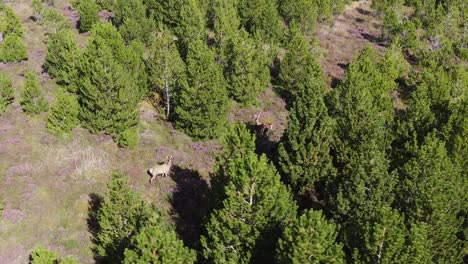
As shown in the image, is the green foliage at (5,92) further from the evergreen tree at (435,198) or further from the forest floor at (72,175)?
the evergreen tree at (435,198)

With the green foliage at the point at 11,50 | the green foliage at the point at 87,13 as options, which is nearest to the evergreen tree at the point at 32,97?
the green foliage at the point at 11,50

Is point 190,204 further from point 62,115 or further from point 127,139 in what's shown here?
point 62,115

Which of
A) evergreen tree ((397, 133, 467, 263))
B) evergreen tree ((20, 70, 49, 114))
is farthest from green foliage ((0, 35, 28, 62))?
evergreen tree ((397, 133, 467, 263))

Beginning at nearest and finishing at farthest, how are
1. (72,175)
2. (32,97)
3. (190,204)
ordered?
(72,175)
(190,204)
(32,97)

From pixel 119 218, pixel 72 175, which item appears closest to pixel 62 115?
pixel 72 175

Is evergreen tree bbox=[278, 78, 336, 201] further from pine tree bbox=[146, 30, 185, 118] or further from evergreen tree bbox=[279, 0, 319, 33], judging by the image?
evergreen tree bbox=[279, 0, 319, 33]

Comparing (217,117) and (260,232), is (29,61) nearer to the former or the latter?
(217,117)
